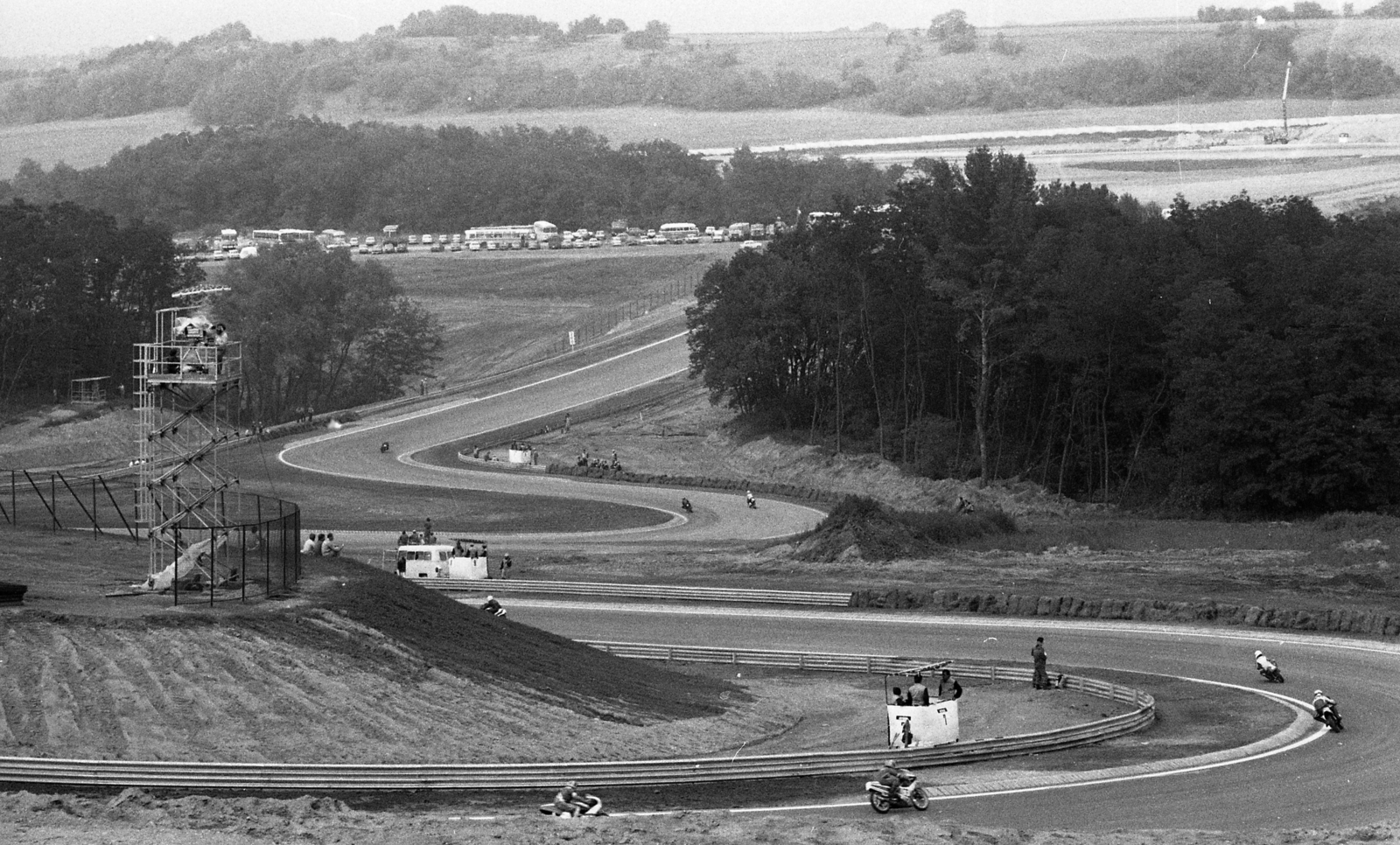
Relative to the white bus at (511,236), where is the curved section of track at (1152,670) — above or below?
below

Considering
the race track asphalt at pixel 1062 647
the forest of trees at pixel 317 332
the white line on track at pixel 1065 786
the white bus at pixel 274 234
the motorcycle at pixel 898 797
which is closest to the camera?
the motorcycle at pixel 898 797

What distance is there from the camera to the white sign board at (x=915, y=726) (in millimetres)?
30250

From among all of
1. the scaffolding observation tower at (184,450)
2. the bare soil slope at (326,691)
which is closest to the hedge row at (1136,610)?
the bare soil slope at (326,691)

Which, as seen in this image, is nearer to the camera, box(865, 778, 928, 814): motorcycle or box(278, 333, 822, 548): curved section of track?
box(865, 778, 928, 814): motorcycle

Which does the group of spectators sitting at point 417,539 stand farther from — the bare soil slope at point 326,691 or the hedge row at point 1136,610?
the bare soil slope at point 326,691

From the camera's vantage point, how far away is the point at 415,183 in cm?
18712

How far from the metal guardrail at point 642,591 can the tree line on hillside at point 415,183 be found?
402 feet

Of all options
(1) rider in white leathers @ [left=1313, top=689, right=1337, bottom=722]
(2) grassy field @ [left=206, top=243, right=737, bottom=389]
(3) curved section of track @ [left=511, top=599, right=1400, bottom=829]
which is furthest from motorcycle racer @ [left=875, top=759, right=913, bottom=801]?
(2) grassy field @ [left=206, top=243, right=737, bottom=389]

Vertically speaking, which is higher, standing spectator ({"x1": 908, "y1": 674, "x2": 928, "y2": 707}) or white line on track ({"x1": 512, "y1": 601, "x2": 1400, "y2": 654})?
standing spectator ({"x1": 908, "y1": 674, "x2": 928, "y2": 707})

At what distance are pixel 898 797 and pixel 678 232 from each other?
146 metres

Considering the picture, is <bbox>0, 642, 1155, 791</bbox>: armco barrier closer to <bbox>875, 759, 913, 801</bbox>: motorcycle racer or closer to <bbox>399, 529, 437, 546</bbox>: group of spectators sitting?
<bbox>875, 759, 913, 801</bbox>: motorcycle racer

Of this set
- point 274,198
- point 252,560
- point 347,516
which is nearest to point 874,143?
point 274,198

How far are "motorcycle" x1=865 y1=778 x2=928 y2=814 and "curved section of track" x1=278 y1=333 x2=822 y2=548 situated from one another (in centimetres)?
3797

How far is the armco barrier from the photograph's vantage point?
80.1 feet
